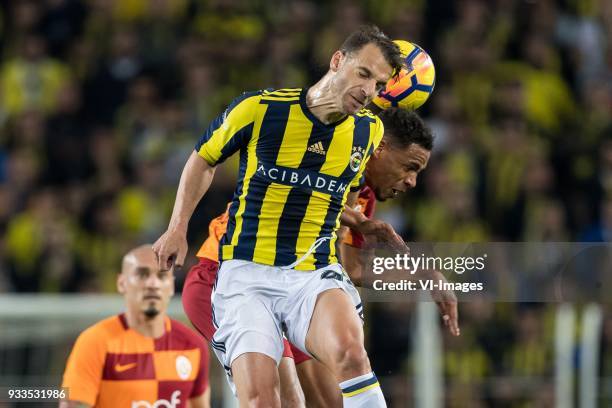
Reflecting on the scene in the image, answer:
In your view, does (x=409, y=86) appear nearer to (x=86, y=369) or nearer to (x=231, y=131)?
(x=231, y=131)

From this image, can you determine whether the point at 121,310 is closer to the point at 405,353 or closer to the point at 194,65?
the point at 405,353

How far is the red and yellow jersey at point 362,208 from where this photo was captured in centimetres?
507

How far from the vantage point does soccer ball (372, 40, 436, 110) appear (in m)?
5.06

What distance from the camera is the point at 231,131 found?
435 centimetres

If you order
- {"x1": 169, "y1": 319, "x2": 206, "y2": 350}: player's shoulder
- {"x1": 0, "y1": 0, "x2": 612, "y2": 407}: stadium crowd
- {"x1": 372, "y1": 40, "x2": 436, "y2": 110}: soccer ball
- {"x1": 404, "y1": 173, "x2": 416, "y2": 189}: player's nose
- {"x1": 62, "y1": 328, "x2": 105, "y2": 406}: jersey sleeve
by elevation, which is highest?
{"x1": 0, "y1": 0, "x2": 612, "y2": 407}: stadium crowd

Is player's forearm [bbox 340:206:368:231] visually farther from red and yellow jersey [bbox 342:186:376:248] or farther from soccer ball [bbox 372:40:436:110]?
soccer ball [bbox 372:40:436:110]

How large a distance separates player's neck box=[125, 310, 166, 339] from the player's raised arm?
1795 millimetres

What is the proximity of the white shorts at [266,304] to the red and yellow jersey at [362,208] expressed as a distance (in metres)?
0.65

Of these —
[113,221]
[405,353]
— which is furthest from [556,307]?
[113,221]

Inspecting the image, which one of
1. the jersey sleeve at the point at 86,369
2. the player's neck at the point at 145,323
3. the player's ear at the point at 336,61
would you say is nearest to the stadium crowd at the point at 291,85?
the player's neck at the point at 145,323

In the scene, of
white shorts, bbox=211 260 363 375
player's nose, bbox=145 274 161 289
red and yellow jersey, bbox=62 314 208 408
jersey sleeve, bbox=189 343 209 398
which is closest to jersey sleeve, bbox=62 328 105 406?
red and yellow jersey, bbox=62 314 208 408

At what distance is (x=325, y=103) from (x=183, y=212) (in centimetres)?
65

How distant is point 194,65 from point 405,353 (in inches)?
129

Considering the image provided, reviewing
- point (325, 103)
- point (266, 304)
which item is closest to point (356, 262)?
point (266, 304)
